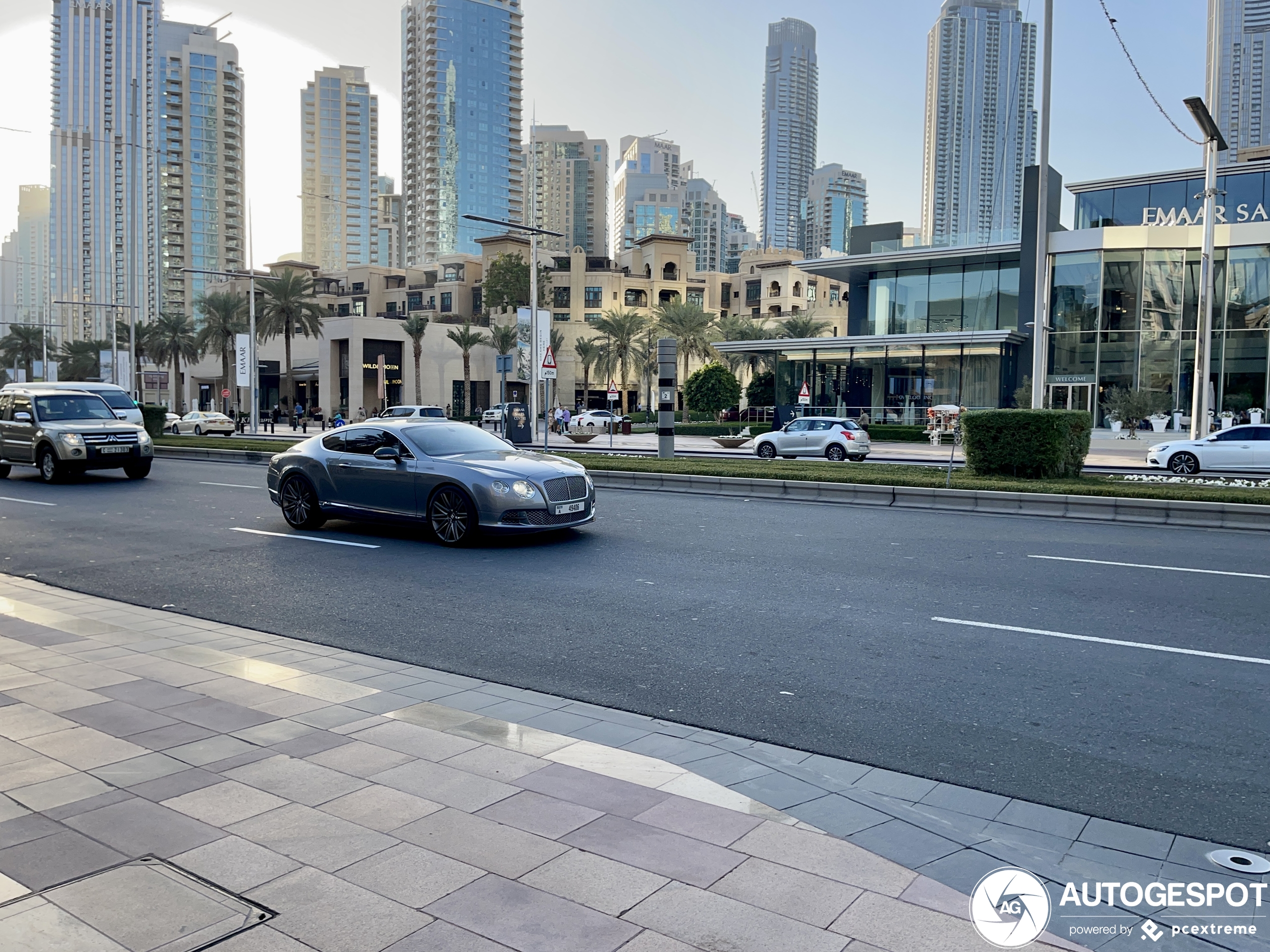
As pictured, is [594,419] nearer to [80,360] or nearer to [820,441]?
[820,441]

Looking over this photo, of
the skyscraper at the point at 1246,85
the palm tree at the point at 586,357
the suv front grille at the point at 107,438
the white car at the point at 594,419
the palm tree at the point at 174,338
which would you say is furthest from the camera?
the skyscraper at the point at 1246,85

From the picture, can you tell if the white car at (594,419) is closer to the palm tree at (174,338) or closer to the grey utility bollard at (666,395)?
the grey utility bollard at (666,395)

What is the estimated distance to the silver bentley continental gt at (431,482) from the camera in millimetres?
11273

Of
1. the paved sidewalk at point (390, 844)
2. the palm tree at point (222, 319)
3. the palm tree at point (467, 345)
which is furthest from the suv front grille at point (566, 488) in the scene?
the palm tree at point (467, 345)

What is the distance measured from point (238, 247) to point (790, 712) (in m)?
167

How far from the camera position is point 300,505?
42.3ft

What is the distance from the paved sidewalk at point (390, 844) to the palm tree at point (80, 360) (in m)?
98.7

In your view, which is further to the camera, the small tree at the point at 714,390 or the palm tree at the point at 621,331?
the palm tree at the point at 621,331

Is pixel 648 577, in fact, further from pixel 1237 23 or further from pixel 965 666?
pixel 1237 23

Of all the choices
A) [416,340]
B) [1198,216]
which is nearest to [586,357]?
[416,340]

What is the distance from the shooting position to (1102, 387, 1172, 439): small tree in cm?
4056

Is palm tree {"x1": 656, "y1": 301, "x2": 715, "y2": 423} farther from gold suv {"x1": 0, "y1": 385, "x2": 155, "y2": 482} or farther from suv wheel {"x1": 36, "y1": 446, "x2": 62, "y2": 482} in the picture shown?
suv wheel {"x1": 36, "y1": 446, "x2": 62, "y2": 482}

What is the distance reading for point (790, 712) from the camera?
17.9 ft

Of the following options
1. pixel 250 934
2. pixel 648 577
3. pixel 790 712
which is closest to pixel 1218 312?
pixel 648 577
